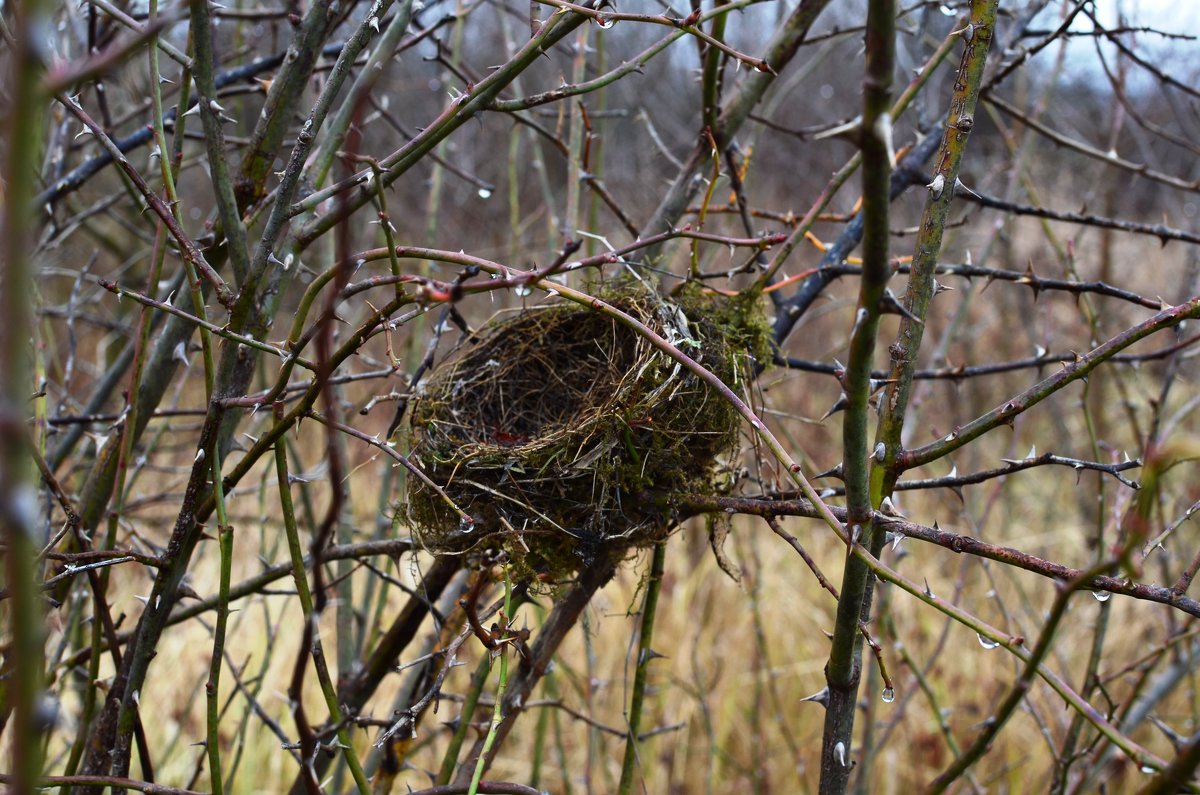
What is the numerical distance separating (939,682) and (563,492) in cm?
322

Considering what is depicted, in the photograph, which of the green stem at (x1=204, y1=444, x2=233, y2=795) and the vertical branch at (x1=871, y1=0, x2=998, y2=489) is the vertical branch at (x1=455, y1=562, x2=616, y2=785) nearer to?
the green stem at (x1=204, y1=444, x2=233, y2=795)

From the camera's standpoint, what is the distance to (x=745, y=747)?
3.95 m


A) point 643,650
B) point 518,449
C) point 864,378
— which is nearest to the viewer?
point 864,378

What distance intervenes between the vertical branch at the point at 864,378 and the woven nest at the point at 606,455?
370 mm

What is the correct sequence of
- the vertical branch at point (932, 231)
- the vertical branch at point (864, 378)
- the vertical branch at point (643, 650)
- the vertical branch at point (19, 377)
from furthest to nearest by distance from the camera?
the vertical branch at point (643, 650) < the vertical branch at point (932, 231) < the vertical branch at point (864, 378) < the vertical branch at point (19, 377)

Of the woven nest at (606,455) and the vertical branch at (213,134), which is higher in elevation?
the vertical branch at (213,134)

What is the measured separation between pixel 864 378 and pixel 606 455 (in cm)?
62

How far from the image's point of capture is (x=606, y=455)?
1.41m

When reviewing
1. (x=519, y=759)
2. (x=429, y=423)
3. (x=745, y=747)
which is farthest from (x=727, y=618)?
(x=429, y=423)

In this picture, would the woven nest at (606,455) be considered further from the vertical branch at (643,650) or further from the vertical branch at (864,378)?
the vertical branch at (864,378)

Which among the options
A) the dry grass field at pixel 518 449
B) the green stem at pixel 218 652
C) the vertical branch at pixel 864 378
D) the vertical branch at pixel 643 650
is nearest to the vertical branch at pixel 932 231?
the dry grass field at pixel 518 449

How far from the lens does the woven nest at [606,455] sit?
1.42 m

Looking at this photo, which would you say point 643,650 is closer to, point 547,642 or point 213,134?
point 547,642

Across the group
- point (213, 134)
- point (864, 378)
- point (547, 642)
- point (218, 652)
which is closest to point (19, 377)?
point (864, 378)
